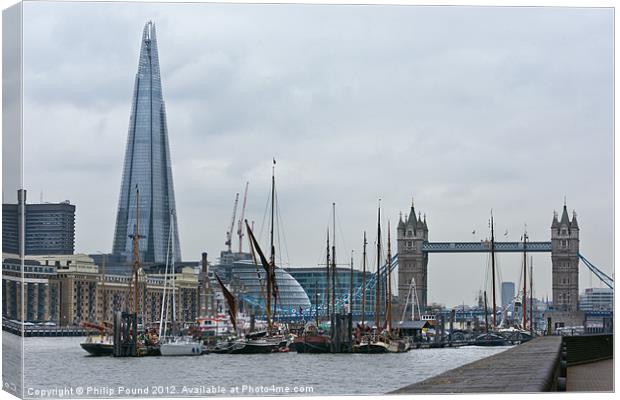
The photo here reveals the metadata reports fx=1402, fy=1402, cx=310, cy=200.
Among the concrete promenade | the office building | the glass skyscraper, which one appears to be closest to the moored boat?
the glass skyscraper

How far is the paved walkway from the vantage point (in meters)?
20.1

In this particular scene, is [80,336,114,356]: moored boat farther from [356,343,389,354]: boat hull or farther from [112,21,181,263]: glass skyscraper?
[356,343,389,354]: boat hull

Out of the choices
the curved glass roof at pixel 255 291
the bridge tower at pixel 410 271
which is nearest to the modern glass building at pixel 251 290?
the curved glass roof at pixel 255 291

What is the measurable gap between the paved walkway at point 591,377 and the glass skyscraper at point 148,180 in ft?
24.7

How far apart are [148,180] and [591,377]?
5221 cm

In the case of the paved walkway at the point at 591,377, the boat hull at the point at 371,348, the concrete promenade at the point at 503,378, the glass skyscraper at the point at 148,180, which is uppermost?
the glass skyscraper at the point at 148,180

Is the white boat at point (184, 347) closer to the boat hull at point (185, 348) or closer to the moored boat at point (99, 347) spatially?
the boat hull at point (185, 348)

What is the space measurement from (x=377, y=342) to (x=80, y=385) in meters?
35.5

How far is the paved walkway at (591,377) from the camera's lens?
20094 mm

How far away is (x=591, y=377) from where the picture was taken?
22.0 metres

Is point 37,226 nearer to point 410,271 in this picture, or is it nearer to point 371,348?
point 371,348

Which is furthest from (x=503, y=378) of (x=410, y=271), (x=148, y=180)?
(x=410, y=271)

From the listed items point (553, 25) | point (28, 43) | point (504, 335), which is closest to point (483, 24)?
point (553, 25)

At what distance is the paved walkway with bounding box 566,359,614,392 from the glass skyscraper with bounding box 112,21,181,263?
7535 millimetres
